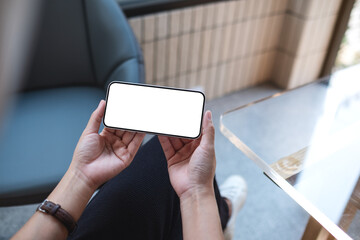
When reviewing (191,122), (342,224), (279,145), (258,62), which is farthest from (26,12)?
(258,62)

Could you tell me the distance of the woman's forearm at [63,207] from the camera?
70 cm

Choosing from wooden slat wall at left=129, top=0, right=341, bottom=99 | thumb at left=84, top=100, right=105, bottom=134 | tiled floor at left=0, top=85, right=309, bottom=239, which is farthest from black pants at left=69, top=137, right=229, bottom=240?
wooden slat wall at left=129, top=0, right=341, bottom=99

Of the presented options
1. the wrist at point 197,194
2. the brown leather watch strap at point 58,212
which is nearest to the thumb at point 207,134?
the wrist at point 197,194

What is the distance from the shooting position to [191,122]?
2.61 feet

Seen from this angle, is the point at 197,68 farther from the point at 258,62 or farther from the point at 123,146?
the point at 123,146

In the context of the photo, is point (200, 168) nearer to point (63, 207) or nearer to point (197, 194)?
point (197, 194)

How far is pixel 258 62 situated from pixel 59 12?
145 cm

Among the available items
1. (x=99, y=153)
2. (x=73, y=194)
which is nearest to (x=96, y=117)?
(x=99, y=153)

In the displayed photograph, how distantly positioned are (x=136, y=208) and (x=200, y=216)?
197mm

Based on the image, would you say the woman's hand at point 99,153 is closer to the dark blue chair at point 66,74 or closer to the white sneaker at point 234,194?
the dark blue chair at point 66,74

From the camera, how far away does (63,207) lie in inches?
29.3

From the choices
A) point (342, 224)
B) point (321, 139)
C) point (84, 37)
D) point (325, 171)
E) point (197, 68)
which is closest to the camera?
point (342, 224)

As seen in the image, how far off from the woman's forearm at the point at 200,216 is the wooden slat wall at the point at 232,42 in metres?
1.11

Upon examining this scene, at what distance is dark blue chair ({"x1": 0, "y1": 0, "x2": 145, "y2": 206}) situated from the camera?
1.10 metres
